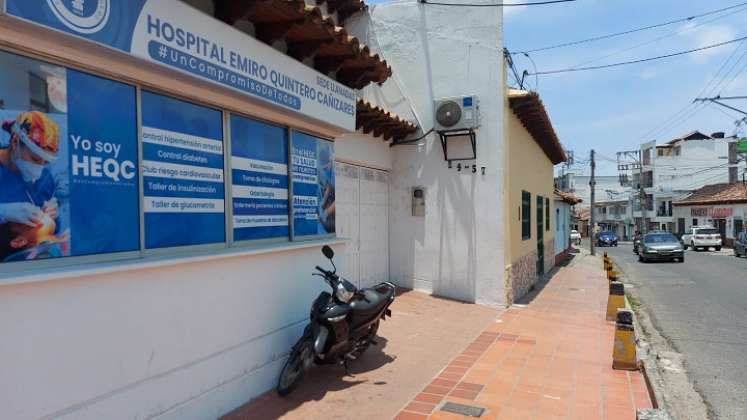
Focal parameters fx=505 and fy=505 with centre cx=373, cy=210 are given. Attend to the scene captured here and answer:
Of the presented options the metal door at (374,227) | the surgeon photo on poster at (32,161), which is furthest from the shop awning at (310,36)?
the metal door at (374,227)

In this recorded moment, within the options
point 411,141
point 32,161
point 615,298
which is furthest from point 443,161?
point 32,161

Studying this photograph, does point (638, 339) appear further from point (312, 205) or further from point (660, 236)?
point (660, 236)

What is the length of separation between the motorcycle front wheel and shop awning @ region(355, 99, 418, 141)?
3.82 metres

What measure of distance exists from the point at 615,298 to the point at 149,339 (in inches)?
291

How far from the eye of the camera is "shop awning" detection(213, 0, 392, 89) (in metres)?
4.40

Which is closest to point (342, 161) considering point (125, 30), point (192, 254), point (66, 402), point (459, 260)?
point (459, 260)

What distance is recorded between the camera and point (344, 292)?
191 inches

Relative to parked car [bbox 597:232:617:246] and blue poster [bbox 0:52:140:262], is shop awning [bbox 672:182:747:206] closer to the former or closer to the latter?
parked car [bbox 597:232:617:246]

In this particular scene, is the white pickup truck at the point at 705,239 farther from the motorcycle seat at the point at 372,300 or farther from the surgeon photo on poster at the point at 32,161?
the surgeon photo on poster at the point at 32,161

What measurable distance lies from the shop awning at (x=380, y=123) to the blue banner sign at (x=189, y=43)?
2.06 m

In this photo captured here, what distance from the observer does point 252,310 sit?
4.61 m

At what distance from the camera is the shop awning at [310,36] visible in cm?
440

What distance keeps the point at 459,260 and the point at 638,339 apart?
3150mm

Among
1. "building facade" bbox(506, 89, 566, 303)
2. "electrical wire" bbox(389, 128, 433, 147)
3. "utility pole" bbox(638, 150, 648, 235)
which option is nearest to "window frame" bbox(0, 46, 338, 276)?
"electrical wire" bbox(389, 128, 433, 147)
